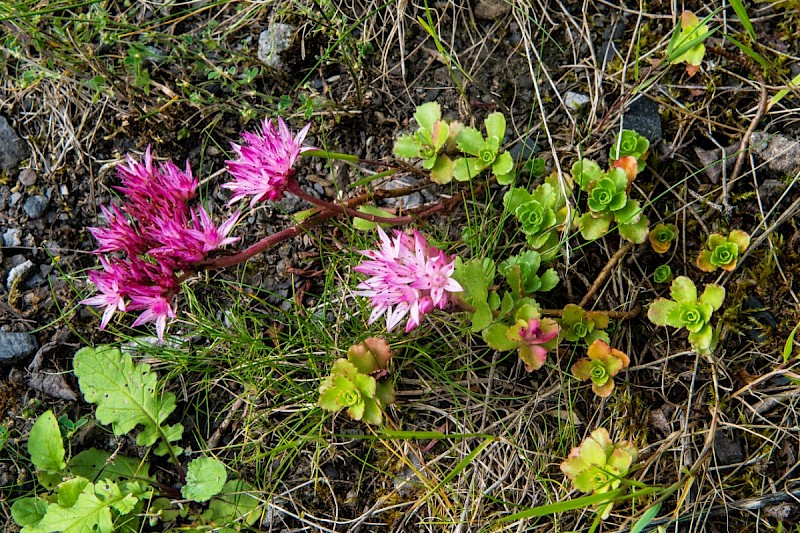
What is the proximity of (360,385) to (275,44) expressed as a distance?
5.33 ft

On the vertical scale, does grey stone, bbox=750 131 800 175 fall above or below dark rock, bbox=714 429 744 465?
above

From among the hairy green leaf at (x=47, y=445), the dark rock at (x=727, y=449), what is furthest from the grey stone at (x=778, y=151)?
the hairy green leaf at (x=47, y=445)

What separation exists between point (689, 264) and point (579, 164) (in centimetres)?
61

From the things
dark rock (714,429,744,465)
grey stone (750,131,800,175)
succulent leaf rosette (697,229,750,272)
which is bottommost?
dark rock (714,429,744,465)

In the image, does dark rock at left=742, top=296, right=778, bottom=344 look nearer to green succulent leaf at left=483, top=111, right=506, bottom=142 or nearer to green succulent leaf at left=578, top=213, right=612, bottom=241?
green succulent leaf at left=578, top=213, right=612, bottom=241

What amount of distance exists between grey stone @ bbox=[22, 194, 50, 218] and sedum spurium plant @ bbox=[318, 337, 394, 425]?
168 centimetres

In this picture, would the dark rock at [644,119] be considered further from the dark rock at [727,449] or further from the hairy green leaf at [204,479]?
the hairy green leaf at [204,479]

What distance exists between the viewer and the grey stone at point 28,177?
3.26 m

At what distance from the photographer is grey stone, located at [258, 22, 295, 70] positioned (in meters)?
3.11

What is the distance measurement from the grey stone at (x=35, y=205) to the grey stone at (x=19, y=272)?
234mm

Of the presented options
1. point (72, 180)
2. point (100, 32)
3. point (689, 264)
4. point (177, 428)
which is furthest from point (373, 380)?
point (100, 32)

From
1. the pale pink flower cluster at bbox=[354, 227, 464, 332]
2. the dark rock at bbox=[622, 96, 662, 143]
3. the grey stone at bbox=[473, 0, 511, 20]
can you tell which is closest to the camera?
the pale pink flower cluster at bbox=[354, 227, 464, 332]

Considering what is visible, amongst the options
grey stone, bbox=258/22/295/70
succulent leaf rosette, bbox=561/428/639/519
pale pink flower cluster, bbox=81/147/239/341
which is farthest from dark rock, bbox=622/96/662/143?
pale pink flower cluster, bbox=81/147/239/341

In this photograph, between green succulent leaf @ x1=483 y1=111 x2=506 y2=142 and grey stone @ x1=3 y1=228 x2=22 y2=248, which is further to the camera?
grey stone @ x1=3 y1=228 x2=22 y2=248
